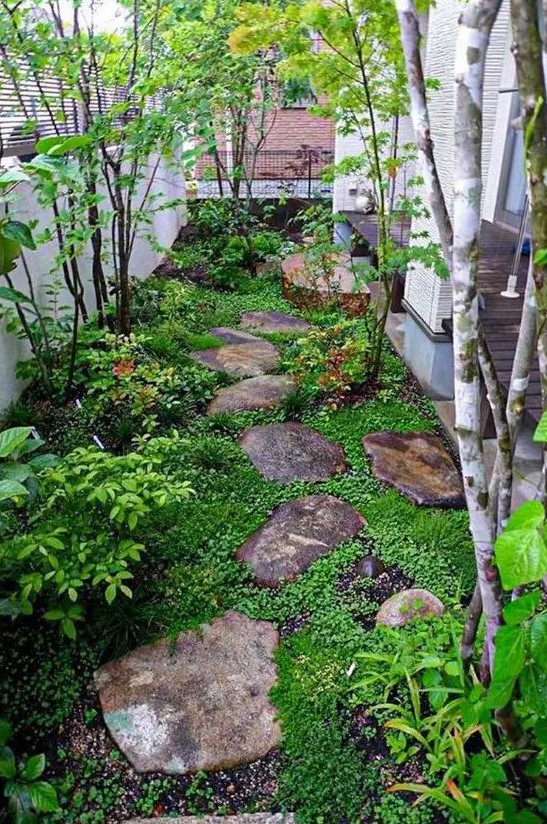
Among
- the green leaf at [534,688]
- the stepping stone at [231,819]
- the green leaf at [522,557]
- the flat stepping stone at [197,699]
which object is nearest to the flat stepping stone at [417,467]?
the flat stepping stone at [197,699]

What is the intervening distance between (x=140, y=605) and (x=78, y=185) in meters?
1.99

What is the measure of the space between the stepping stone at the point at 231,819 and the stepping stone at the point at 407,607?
2.52ft

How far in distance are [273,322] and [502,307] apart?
7.62 ft

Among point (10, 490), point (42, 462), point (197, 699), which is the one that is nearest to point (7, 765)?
point (197, 699)

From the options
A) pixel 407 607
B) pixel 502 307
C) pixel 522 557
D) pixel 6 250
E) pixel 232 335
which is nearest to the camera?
pixel 522 557

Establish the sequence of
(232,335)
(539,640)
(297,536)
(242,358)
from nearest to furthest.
A: (539,640)
(297,536)
(242,358)
(232,335)

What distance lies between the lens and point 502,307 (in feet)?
13.5

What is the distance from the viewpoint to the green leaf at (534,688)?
1.25 metres

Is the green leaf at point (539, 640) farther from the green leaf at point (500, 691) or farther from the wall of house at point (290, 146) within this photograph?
the wall of house at point (290, 146)

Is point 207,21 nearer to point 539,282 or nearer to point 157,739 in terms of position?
point 539,282

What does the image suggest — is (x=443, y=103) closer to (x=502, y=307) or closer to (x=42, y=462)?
(x=502, y=307)

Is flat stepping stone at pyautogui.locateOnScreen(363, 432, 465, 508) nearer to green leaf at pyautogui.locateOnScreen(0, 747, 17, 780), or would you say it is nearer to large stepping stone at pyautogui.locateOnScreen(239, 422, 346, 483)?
large stepping stone at pyautogui.locateOnScreen(239, 422, 346, 483)

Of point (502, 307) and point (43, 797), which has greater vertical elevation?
point (502, 307)

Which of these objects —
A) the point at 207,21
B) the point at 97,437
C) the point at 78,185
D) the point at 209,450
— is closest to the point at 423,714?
the point at 209,450
